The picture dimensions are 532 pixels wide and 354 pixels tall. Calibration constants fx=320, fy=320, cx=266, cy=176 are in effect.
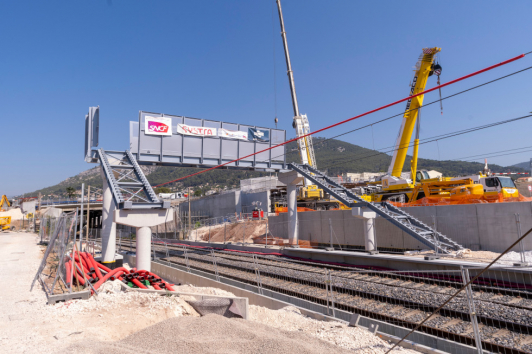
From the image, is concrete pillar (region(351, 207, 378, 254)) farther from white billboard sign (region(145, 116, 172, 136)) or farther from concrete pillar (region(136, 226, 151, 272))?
white billboard sign (region(145, 116, 172, 136))

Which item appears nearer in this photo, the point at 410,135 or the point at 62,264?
the point at 62,264

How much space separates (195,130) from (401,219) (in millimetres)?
14256

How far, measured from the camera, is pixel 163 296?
27.5 ft

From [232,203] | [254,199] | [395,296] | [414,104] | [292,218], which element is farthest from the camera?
[232,203]

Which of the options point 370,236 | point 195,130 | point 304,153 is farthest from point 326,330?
point 304,153

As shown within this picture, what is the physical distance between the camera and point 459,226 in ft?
57.1

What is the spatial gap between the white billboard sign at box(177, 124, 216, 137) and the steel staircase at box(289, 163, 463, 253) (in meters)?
7.03

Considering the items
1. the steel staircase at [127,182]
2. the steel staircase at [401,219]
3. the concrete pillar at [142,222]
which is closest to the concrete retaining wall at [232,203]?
the steel staircase at [401,219]

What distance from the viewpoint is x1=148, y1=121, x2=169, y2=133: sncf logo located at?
20.5m

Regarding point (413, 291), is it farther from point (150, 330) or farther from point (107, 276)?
point (107, 276)

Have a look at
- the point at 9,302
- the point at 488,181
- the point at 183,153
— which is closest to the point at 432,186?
the point at 488,181

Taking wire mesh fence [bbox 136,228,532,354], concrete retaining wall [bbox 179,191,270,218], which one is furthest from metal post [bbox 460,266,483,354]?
concrete retaining wall [bbox 179,191,270,218]

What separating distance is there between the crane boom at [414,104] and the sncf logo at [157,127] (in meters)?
16.4

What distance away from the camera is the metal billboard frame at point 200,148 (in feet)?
66.8
